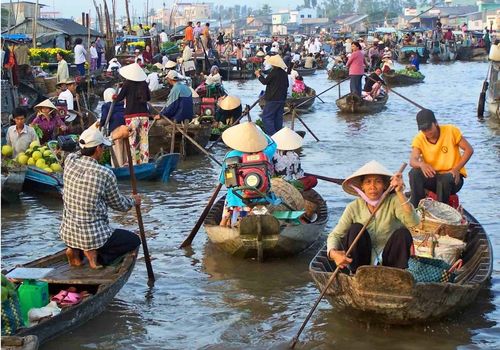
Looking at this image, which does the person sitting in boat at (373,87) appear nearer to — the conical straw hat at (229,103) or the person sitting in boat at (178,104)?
the conical straw hat at (229,103)

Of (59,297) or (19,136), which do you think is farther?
(19,136)

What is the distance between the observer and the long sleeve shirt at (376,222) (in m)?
5.88

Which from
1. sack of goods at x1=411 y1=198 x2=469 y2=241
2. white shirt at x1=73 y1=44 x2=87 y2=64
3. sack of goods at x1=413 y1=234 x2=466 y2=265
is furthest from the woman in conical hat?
white shirt at x1=73 y1=44 x2=87 y2=64

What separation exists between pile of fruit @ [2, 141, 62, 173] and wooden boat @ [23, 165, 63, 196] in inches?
3.7

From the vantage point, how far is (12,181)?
392 inches

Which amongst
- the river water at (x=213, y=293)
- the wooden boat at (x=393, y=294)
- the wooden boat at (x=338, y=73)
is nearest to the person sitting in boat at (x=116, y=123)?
the river water at (x=213, y=293)

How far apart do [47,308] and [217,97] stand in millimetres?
12102

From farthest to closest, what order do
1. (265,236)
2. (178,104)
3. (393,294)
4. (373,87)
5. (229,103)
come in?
1. (373,87)
2. (229,103)
3. (178,104)
4. (265,236)
5. (393,294)

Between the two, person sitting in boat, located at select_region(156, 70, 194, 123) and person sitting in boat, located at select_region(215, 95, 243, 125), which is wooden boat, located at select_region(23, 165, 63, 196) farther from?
person sitting in boat, located at select_region(215, 95, 243, 125)

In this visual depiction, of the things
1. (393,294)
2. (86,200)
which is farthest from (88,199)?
(393,294)

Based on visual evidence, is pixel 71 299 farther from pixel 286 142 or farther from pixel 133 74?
pixel 133 74

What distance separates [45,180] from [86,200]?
168 inches

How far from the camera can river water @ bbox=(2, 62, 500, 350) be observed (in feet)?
19.5

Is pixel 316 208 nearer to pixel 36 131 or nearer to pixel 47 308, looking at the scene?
pixel 47 308
